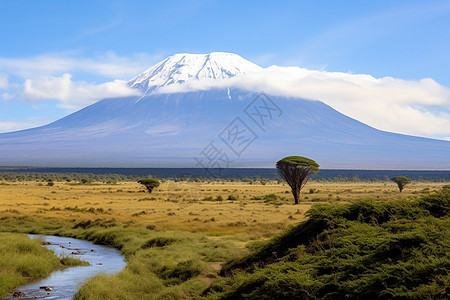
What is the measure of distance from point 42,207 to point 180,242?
27.3m

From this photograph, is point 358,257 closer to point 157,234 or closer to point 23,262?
point 23,262

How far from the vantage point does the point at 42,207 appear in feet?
157

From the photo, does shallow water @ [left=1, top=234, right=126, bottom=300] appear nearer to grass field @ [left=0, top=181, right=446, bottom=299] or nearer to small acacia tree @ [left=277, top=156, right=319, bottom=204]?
grass field @ [left=0, top=181, right=446, bottom=299]

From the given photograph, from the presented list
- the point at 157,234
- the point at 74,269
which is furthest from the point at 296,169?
the point at 74,269

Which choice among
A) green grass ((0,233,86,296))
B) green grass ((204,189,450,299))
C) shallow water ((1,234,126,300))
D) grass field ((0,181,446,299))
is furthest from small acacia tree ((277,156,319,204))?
green grass ((204,189,450,299))

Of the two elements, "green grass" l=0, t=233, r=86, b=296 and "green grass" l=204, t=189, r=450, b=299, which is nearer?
"green grass" l=204, t=189, r=450, b=299

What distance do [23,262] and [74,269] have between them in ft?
7.35

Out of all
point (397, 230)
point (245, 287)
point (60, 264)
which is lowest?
point (60, 264)

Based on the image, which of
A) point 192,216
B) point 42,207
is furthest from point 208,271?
point 42,207

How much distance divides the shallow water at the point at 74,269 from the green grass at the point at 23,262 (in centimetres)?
46

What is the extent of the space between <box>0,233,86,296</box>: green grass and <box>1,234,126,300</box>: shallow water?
46 centimetres

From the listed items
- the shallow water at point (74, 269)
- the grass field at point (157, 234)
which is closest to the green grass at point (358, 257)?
the grass field at point (157, 234)

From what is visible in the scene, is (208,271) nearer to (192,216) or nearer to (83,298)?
(83,298)

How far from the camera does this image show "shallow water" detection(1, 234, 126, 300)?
17188 mm
